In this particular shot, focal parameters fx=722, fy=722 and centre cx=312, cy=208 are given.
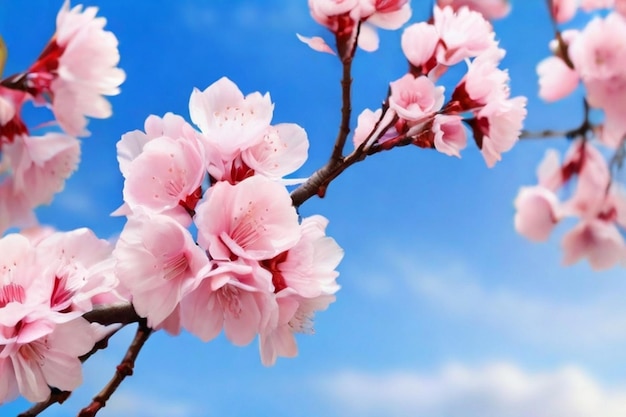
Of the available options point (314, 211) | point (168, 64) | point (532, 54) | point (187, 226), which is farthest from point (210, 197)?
point (532, 54)

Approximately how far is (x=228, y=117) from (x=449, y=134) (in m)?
0.21

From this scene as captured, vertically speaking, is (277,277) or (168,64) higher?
(168,64)

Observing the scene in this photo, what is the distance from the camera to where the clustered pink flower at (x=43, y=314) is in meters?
0.49

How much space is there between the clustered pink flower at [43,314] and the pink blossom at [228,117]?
125 millimetres

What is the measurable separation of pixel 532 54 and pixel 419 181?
237 millimetres

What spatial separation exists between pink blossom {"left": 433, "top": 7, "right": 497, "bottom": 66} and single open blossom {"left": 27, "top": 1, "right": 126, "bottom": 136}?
1.01 feet

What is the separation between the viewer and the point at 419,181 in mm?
1032

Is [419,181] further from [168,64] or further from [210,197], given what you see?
[210,197]

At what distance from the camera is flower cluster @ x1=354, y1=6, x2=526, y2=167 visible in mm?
606

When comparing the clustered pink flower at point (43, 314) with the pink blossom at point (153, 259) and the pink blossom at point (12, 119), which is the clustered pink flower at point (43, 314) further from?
the pink blossom at point (12, 119)

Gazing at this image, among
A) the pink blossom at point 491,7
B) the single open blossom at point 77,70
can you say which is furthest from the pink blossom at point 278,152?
the pink blossom at point 491,7

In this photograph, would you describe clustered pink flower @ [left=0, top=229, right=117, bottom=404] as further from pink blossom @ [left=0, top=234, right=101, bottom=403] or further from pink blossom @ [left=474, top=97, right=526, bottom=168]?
pink blossom @ [left=474, top=97, right=526, bottom=168]

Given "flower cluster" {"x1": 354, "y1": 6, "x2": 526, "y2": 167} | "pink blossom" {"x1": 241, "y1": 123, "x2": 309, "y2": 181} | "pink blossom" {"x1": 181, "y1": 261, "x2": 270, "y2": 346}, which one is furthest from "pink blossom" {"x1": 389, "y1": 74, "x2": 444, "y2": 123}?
"pink blossom" {"x1": 181, "y1": 261, "x2": 270, "y2": 346}

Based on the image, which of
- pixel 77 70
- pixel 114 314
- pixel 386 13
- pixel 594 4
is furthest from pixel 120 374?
pixel 594 4
